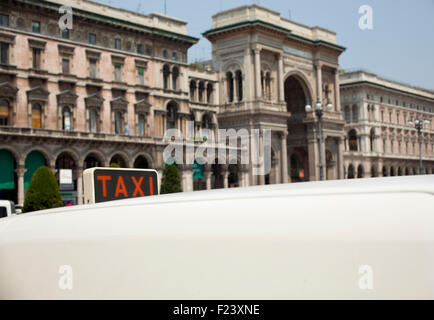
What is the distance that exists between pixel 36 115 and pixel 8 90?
8.39 feet

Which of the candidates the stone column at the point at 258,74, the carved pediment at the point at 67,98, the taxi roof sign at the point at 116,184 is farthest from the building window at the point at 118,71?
the taxi roof sign at the point at 116,184

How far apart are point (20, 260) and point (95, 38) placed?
134 feet

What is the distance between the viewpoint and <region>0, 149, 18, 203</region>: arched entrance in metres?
35.1

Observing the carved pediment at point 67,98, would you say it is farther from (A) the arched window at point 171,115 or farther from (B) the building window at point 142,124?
(A) the arched window at point 171,115

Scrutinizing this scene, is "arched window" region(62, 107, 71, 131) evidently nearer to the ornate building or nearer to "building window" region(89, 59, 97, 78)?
the ornate building

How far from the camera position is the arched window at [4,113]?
118 feet

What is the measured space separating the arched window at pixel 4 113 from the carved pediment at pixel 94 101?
233 inches

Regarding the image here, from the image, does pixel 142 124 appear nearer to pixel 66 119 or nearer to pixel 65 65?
pixel 66 119

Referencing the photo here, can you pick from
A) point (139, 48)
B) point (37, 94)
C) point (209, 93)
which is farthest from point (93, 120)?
point (209, 93)

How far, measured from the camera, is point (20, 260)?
84.7 inches

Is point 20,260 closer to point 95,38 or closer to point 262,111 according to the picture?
point 95,38

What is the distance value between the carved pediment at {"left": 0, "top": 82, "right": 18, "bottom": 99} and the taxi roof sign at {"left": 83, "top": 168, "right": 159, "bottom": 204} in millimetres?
31954

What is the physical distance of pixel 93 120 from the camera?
1619 inches

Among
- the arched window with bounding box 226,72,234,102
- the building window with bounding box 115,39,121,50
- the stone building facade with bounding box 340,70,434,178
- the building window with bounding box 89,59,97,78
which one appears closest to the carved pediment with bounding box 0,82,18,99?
the building window with bounding box 89,59,97,78
